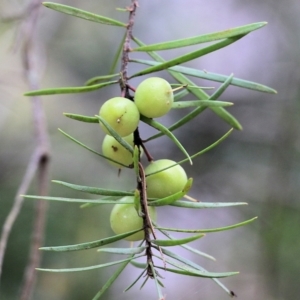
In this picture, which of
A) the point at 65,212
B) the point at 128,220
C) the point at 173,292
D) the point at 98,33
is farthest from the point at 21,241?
the point at 128,220

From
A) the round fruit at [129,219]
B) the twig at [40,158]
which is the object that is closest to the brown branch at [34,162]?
the twig at [40,158]

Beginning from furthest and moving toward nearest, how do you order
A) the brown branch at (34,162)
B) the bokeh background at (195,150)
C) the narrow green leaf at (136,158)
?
the bokeh background at (195,150) → the brown branch at (34,162) → the narrow green leaf at (136,158)

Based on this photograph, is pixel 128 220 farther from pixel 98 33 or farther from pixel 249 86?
pixel 98 33

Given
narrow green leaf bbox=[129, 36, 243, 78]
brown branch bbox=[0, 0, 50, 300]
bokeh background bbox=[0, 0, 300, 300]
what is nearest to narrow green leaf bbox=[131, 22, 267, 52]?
narrow green leaf bbox=[129, 36, 243, 78]

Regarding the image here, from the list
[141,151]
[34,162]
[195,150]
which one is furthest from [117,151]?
[195,150]

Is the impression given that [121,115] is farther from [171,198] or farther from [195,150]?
[195,150]

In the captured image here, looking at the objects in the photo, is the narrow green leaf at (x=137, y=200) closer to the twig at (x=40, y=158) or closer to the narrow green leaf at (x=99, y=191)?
the narrow green leaf at (x=99, y=191)
